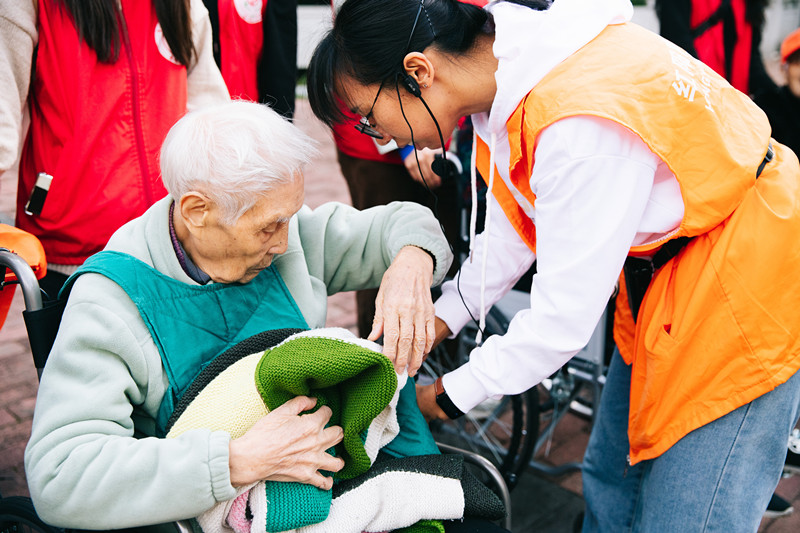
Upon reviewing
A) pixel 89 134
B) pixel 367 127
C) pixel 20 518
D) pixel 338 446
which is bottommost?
pixel 20 518

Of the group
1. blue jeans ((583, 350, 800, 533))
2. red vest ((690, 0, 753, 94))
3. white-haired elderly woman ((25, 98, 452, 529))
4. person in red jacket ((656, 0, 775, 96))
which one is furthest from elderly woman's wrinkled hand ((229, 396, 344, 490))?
red vest ((690, 0, 753, 94))

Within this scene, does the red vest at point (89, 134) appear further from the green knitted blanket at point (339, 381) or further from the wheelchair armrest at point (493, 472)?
the wheelchair armrest at point (493, 472)

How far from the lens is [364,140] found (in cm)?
322

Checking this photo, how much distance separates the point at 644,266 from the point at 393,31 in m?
0.82

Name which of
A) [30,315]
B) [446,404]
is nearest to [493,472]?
[446,404]

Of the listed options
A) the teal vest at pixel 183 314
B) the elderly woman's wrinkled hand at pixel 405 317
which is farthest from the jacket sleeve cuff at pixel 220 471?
the elderly woman's wrinkled hand at pixel 405 317

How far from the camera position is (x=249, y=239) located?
1687mm

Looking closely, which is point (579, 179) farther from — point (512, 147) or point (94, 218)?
point (94, 218)

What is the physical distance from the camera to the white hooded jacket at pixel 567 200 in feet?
4.38

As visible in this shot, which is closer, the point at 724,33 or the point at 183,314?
the point at 183,314

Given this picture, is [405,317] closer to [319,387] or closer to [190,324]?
[319,387]

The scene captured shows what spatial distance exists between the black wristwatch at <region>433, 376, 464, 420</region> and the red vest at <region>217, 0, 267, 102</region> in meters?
1.73

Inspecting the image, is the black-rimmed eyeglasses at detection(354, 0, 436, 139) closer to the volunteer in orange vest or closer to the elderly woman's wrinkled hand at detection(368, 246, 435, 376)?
the volunteer in orange vest

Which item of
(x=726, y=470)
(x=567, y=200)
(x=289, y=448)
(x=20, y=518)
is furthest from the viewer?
(x=20, y=518)
